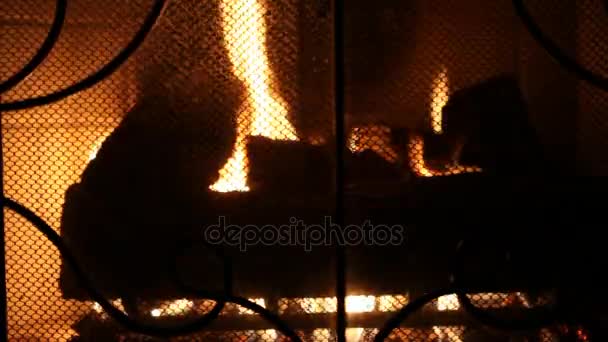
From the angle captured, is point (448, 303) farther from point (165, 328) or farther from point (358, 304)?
point (165, 328)

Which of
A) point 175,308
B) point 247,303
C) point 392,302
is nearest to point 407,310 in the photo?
point 392,302

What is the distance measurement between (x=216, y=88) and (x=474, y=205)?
0.45 m

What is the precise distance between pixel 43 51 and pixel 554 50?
735 millimetres

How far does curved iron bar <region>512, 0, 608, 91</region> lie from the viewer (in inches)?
30.9

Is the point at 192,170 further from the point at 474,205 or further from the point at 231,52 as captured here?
the point at 474,205

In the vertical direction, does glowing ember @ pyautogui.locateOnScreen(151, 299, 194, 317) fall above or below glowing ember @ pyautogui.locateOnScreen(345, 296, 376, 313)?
below

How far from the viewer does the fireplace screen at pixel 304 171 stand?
0.84 meters

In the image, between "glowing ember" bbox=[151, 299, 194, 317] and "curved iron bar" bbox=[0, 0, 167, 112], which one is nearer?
"curved iron bar" bbox=[0, 0, 167, 112]

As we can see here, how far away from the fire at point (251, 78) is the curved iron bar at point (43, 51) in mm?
229

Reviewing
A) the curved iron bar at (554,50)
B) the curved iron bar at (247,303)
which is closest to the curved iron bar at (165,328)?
the curved iron bar at (247,303)

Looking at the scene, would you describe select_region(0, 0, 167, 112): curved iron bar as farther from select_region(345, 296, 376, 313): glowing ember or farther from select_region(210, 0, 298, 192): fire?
select_region(345, 296, 376, 313): glowing ember

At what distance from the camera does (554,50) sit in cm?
80

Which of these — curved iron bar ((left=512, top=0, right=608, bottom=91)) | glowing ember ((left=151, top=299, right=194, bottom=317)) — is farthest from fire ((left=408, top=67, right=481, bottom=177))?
glowing ember ((left=151, top=299, right=194, bottom=317))

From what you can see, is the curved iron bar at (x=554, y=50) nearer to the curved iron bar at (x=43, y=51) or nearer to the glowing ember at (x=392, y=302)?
the glowing ember at (x=392, y=302)
